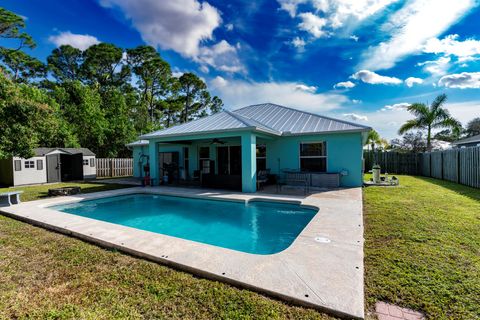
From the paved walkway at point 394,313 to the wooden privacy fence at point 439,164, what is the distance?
39.0 ft

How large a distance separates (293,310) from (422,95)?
24817 mm

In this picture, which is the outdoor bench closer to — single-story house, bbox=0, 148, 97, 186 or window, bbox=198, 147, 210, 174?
single-story house, bbox=0, 148, 97, 186

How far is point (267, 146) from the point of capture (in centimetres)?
1336

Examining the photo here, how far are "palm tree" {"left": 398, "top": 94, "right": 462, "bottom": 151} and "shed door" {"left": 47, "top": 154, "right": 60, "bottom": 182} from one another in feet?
100.0

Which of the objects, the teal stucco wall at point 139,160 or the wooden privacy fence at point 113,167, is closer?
the teal stucco wall at point 139,160

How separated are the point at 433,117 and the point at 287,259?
81.1 feet

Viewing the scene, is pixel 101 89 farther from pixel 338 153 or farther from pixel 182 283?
pixel 182 283

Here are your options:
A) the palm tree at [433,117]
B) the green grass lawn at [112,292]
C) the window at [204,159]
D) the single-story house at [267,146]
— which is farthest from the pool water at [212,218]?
the palm tree at [433,117]

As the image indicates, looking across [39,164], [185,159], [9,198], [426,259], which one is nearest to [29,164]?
[39,164]

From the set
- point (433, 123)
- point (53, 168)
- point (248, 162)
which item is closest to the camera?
point (248, 162)

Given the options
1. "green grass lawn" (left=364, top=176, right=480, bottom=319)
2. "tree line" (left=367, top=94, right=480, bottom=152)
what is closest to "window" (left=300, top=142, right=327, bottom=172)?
"green grass lawn" (left=364, top=176, right=480, bottom=319)

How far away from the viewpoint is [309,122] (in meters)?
13.4

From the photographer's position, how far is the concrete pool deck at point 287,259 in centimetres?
269

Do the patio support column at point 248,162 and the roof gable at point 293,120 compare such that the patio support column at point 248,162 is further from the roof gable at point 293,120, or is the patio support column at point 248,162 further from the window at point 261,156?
the window at point 261,156
